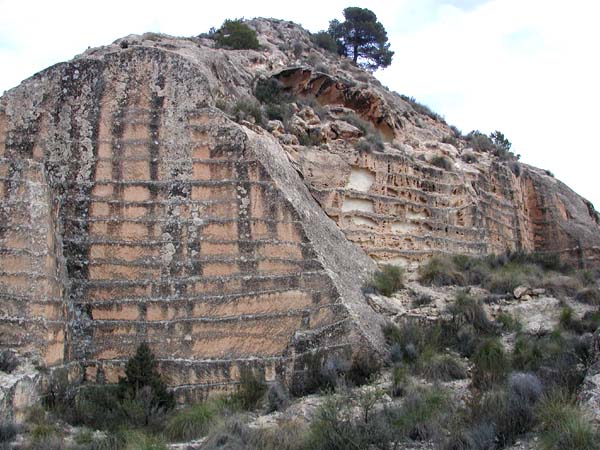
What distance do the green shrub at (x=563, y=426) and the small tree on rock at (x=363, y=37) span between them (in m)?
31.7

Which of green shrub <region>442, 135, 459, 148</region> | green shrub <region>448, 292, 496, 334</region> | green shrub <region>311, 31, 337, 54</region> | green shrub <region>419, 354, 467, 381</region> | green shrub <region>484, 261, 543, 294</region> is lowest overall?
green shrub <region>419, 354, 467, 381</region>

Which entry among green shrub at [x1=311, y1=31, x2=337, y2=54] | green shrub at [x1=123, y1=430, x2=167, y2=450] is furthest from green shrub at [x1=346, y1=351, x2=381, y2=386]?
green shrub at [x1=311, y1=31, x2=337, y2=54]

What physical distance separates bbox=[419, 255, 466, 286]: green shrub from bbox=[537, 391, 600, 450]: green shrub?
26.8ft

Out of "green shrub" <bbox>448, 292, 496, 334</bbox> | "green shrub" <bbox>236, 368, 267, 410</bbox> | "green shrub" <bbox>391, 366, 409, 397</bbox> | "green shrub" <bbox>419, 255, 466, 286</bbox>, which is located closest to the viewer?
"green shrub" <bbox>391, 366, 409, 397</bbox>

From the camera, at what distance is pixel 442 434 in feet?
32.4

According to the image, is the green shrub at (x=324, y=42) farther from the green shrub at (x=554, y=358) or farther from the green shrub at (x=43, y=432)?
the green shrub at (x=43, y=432)

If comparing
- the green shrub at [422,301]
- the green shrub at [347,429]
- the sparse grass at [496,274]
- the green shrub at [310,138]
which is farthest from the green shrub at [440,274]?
the green shrub at [347,429]

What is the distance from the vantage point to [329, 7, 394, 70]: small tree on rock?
39594 millimetres

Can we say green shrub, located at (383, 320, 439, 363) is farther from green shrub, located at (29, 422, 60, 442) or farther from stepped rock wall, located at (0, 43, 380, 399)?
green shrub, located at (29, 422, 60, 442)

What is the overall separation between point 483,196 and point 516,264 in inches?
123

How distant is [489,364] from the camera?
1312 centimetres

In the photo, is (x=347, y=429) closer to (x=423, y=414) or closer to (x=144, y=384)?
(x=423, y=414)

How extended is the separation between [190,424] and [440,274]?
8234 millimetres

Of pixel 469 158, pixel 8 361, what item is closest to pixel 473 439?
pixel 8 361
